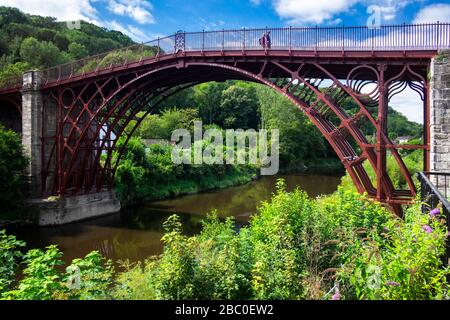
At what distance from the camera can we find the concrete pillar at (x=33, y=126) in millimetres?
21750

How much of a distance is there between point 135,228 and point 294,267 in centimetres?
1594

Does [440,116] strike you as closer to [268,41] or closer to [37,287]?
[268,41]

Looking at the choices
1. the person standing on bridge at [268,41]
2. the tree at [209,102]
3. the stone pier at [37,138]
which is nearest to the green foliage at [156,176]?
the stone pier at [37,138]

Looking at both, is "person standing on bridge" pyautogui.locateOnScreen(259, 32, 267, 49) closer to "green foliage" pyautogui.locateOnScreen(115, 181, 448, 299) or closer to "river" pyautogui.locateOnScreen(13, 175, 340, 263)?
"green foliage" pyautogui.locateOnScreen(115, 181, 448, 299)

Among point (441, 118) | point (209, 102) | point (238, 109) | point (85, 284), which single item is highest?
point (209, 102)

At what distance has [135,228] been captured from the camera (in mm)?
20062

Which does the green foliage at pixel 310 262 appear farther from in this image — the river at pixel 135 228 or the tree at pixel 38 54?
the tree at pixel 38 54

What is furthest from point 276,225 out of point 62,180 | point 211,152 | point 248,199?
point 211,152

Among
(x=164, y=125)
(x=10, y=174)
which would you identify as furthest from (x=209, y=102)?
(x=10, y=174)

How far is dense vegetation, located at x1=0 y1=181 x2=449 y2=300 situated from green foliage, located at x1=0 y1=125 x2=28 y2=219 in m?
12.9

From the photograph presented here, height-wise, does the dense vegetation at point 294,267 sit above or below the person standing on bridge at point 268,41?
below

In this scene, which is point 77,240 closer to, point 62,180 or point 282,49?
point 62,180

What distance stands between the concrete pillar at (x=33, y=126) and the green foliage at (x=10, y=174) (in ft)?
3.60
